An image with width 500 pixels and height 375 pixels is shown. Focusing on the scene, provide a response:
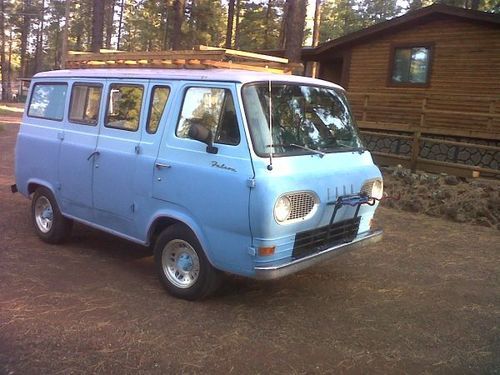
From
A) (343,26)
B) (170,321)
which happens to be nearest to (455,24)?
(170,321)

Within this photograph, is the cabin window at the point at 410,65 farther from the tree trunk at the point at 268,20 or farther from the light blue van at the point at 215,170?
the tree trunk at the point at 268,20

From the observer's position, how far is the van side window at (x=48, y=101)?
20.9ft

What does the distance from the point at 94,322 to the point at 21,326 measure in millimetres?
562

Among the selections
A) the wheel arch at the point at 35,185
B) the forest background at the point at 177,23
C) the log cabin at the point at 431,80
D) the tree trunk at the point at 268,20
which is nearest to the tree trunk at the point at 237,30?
the forest background at the point at 177,23

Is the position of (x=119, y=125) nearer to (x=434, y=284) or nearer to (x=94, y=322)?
(x=94, y=322)

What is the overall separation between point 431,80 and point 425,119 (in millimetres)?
1233

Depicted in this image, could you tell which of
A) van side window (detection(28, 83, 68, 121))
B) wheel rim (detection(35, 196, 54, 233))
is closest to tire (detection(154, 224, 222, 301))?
wheel rim (detection(35, 196, 54, 233))

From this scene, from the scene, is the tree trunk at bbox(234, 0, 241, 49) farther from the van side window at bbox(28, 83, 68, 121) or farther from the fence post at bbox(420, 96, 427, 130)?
the van side window at bbox(28, 83, 68, 121)

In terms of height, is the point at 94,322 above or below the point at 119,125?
below

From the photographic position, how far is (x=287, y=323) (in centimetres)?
459

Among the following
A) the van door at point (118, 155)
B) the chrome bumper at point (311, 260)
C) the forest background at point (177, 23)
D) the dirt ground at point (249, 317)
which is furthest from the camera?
the forest background at point (177, 23)

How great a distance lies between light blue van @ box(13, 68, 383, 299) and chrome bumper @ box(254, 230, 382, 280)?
11 millimetres

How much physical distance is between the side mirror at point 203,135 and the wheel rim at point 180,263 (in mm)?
923

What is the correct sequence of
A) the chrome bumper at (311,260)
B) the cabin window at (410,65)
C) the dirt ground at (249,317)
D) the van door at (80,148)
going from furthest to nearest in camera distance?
the cabin window at (410,65) → the van door at (80,148) → the chrome bumper at (311,260) → the dirt ground at (249,317)
